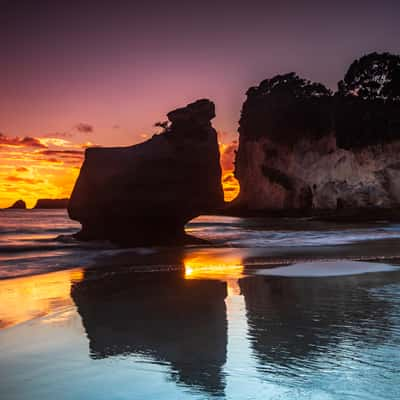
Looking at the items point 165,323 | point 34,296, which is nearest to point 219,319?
point 165,323

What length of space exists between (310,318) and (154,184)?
16.3 meters

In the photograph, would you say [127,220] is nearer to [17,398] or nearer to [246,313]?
[246,313]

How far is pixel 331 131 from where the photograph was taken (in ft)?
210

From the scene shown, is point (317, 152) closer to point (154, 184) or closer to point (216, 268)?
point (154, 184)

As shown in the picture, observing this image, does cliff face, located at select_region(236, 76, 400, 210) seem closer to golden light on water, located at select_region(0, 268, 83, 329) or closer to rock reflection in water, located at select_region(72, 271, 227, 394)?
golden light on water, located at select_region(0, 268, 83, 329)

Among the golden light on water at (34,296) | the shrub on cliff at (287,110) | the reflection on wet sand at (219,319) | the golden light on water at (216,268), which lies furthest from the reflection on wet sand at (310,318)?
the shrub on cliff at (287,110)

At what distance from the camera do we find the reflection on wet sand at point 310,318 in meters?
4.94

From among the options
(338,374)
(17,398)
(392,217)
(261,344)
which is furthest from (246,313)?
(392,217)

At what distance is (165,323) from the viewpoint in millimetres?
6391

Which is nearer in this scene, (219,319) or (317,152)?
(219,319)

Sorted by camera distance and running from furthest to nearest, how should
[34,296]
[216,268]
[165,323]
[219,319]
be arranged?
[216,268]
[34,296]
[219,319]
[165,323]

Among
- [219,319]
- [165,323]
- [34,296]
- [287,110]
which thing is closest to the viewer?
[165,323]

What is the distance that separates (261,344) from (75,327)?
234cm

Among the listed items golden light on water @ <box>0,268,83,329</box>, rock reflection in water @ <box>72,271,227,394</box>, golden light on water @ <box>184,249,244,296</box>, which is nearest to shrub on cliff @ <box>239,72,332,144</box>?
golden light on water @ <box>184,249,244,296</box>
